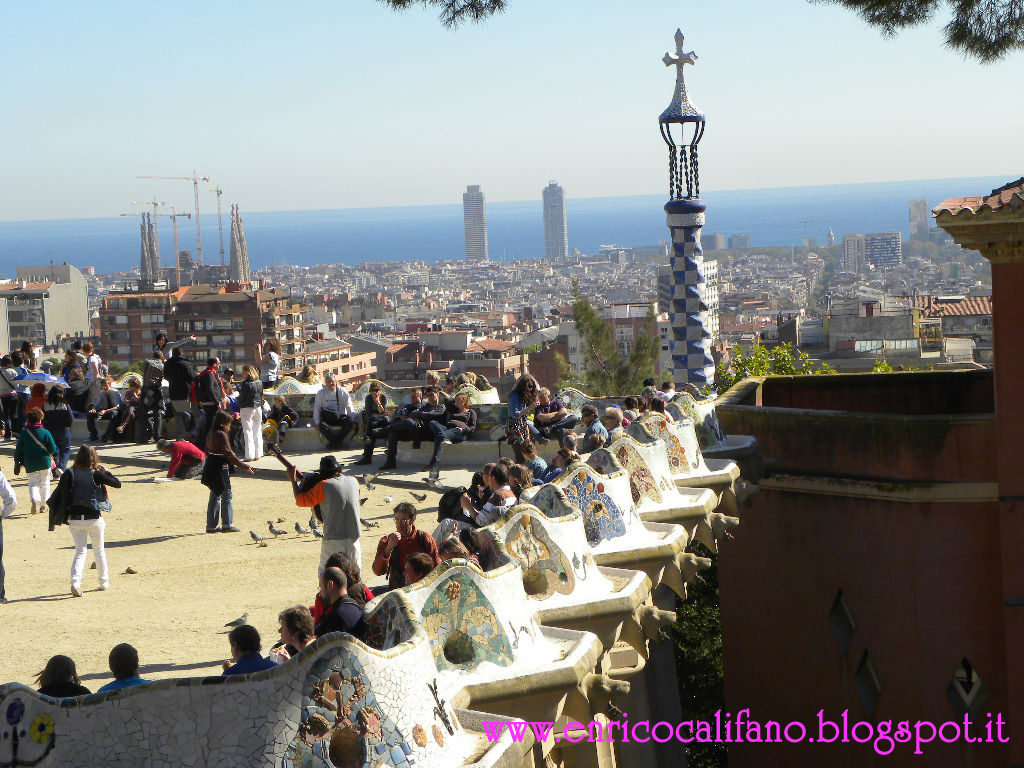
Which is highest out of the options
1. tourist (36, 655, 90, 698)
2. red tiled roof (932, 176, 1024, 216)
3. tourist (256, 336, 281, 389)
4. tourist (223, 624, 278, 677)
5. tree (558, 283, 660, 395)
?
red tiled roof (932, 176, 1024, 216)

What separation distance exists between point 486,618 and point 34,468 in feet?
29.1

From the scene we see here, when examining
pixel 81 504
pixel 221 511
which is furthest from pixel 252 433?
pixel 81 504

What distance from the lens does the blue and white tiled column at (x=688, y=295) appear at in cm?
2330

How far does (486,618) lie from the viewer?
711cm

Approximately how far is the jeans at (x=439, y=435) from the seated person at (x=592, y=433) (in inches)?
141

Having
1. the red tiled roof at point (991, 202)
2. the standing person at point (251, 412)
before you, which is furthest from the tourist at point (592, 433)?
the standing person at point (251, 412)

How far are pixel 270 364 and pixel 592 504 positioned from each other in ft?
33.5

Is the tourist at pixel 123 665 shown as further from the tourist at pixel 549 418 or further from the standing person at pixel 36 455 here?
the tourist at pixel 549 418

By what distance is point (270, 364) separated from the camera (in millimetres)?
19484

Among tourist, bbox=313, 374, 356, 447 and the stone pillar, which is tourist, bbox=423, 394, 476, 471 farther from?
the stone pillar

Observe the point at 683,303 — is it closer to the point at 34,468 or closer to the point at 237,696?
the point at 34,468

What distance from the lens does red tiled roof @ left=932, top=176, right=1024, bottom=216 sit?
10.5m

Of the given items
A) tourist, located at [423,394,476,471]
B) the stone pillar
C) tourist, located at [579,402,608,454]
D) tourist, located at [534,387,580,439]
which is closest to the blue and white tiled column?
tourist, located at [423,394,476,471]

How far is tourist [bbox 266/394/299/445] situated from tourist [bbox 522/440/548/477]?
25.7 ft
